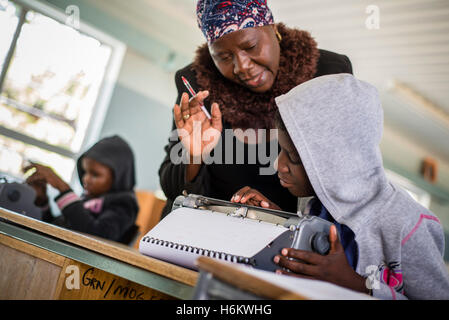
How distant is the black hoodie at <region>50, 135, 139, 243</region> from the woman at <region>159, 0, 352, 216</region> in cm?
119

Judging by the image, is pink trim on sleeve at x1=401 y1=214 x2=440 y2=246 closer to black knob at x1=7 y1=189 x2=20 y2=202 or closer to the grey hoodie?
the grey hoodie

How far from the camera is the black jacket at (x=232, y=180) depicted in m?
1.56

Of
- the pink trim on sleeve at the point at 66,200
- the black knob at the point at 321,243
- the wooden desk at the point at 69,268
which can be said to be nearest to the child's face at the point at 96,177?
the pink trim on sleeve at the point at 66,200

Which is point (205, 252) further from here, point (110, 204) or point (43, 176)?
point (110, 204)

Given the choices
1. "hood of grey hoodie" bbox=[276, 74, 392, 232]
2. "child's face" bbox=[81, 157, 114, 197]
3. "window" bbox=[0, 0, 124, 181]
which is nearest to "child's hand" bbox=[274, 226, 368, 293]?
"hood of grey hoodie" bbox=[276, 74, 392, 232]

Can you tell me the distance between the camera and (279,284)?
0.55 m

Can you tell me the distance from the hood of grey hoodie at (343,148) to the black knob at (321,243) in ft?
0.33

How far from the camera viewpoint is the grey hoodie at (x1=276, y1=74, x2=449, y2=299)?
96 centimetres

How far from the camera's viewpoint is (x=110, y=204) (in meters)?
3.10

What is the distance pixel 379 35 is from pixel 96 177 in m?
3.82

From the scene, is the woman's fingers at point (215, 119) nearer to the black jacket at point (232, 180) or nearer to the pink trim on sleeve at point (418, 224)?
the black jacket at point (232, 180)

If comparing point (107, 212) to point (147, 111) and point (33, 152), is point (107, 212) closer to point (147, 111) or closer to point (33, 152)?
point (33, 152)

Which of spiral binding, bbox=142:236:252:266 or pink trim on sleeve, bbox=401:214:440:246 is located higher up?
pink trim on sleeve, bbox=401:214:440:246

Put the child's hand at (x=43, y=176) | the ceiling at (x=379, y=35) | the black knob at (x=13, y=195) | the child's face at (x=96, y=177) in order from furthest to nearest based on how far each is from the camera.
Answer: the ceiling at (x=379, y=35)
the child's face at (x=96, y=177)
the child's hand at (x=43, y=176)
the black knob at (x=13, y=195)
